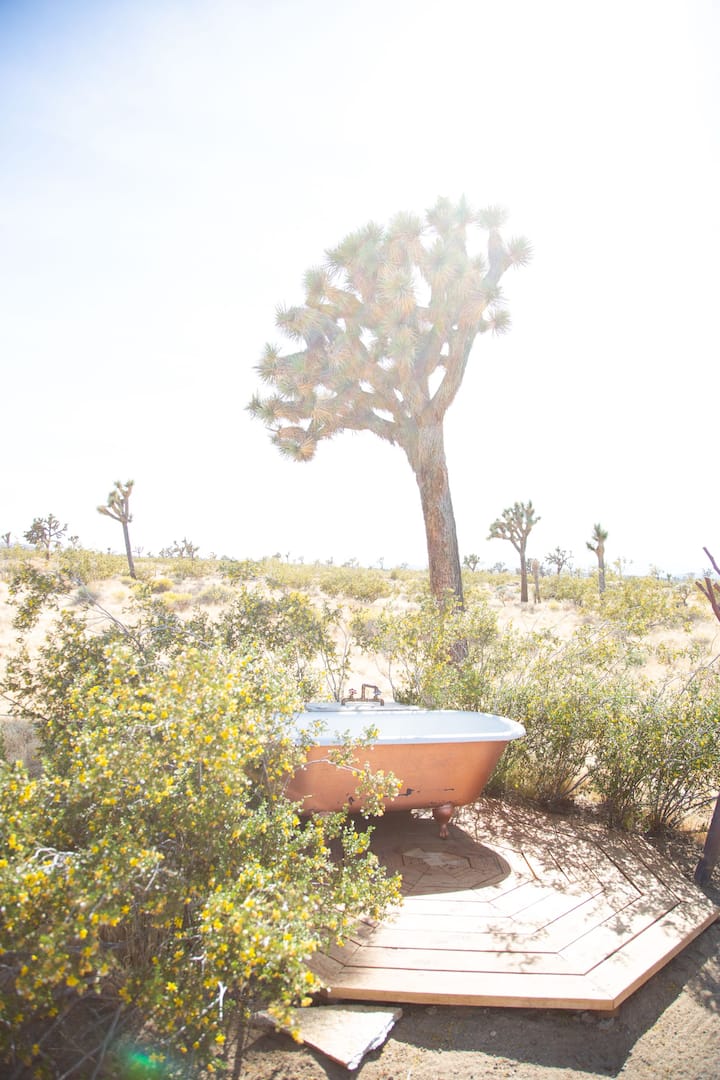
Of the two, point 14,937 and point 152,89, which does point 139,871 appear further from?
point 152,89

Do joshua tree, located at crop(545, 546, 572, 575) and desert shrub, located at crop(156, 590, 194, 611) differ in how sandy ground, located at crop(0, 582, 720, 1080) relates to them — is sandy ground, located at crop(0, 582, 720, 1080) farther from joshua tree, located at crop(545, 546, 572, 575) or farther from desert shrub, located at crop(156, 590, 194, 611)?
joshua tree, located at crop(545, 546, 572, 575)

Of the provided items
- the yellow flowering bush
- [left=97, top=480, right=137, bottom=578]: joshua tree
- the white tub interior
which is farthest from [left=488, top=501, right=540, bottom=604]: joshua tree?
the yellow flowering bush

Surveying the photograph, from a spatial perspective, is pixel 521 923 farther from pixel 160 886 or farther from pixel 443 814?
pixel 160 886

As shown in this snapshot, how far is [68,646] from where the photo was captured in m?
3.75

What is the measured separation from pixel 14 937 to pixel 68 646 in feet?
7.72

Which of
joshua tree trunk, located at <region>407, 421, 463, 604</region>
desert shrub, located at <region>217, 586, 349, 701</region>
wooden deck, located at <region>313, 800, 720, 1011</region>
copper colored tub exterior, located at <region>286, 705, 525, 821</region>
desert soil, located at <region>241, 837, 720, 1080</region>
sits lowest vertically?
desert soil, located at <region>241, 837, 720, 1080</region>

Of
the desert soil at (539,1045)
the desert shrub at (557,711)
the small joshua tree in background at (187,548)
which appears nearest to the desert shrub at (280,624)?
the desert shrub at (557,711)

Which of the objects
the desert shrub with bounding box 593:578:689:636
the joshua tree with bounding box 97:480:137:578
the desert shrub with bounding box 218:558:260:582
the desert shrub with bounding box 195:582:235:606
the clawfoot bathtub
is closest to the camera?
the clawfoot bathtub

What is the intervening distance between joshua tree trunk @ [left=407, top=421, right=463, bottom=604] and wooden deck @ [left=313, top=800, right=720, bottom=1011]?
3.73m

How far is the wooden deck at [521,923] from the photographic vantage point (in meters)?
2.36

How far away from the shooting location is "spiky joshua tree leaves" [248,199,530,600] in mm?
7598

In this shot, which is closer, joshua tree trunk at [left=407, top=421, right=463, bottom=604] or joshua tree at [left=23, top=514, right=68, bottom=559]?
joshua tree trunk at [left=407, top=421, right=463, bottom=604]

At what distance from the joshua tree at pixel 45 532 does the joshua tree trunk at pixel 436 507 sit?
68.9 feet

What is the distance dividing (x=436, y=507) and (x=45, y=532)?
2315cm
